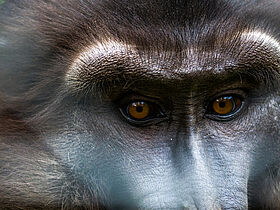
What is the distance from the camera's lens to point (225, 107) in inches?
112

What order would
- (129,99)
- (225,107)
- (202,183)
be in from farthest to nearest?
(225,107) < (129,99) < (202,183)

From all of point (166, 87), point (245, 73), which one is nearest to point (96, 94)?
point (166, 87)

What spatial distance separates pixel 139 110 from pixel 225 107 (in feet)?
1.54

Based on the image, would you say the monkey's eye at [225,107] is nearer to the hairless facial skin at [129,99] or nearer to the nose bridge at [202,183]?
the hairless facial skin at [129,99]

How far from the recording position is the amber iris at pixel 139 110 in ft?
8.91

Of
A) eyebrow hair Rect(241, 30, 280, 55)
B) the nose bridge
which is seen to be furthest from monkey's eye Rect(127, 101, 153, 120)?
eyebrow hair Rect(241, 30, 280, 55)

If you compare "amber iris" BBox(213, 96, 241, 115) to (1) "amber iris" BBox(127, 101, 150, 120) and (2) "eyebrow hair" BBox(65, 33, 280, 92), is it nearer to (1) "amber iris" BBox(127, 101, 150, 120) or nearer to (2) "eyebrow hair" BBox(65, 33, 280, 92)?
(2) "eyebrow hair" BBox(65, 33, 280, 92)

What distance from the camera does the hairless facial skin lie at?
8.53ft

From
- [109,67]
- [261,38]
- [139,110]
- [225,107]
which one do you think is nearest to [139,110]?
[139,110]

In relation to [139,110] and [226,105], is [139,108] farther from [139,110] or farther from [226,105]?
[226,105]

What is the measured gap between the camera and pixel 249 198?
119 inches

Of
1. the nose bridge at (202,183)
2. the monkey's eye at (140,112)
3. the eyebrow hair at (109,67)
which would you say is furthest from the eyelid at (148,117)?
the nose bridge at (202,183)

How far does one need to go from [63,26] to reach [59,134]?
0.55 metres

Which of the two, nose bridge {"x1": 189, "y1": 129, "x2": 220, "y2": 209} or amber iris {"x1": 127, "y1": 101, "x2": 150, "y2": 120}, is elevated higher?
amber iris {"x1": 127, "y1": 101, "x2": 150, "y2": 120}
